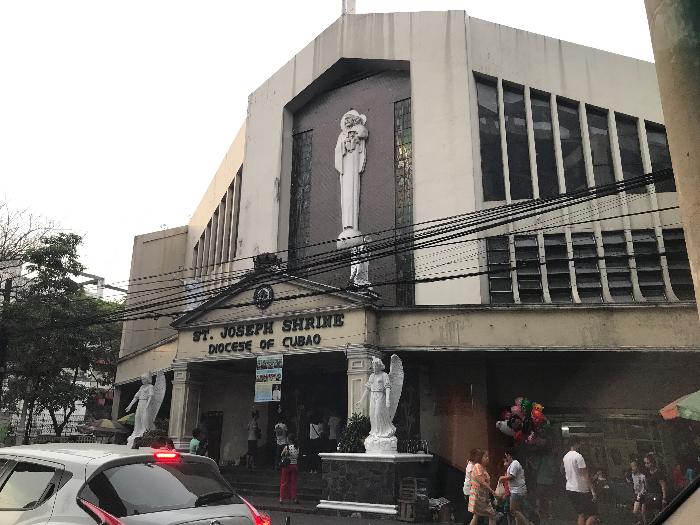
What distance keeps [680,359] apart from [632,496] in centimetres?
376

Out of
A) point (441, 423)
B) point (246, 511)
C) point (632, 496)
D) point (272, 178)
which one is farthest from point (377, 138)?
point (246, 511)

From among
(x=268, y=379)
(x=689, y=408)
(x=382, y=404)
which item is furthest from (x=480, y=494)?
(x=268, y=379)

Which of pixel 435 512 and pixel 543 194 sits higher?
pixel 543 194

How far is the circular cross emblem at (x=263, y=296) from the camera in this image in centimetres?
1681

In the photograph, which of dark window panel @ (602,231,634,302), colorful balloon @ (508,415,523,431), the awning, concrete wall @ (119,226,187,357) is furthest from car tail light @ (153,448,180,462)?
concrete wall @ (119,226,187,357)

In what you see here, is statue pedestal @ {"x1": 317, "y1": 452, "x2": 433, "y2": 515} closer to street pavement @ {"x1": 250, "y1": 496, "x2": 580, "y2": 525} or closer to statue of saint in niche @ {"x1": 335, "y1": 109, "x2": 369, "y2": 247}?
street pavement @ {"x1": 250, "y1": 496, "x2": 580, "y2": 525}

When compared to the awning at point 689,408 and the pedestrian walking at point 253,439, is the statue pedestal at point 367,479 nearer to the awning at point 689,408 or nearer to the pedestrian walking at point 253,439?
the awning at point 689,408

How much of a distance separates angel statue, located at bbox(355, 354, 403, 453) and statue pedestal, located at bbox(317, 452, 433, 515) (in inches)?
11.0

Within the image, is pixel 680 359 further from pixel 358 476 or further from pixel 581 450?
pixel 358 476

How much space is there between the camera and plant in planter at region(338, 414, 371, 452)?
13039mm

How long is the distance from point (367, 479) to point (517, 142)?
37.7ft

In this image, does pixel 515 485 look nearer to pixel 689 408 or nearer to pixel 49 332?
pixel 689 408

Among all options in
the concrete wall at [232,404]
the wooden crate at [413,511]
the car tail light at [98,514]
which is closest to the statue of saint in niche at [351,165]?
the concrete wall at [232,404]

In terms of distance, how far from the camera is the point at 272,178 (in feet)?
72.0
